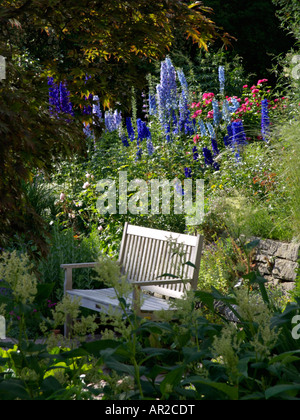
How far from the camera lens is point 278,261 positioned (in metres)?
4.38

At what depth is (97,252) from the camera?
5312 millimetres

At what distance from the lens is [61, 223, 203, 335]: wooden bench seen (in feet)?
12.7

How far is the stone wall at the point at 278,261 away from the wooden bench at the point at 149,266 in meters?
0.77

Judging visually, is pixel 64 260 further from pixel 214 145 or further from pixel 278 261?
pixel 214 145

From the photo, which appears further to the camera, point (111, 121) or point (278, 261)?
point (111, 121)

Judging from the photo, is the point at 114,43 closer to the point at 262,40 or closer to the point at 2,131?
the point at 2,131

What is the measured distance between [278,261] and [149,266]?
1088 mm

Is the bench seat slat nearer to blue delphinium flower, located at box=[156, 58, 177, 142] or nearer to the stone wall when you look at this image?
the stone wall

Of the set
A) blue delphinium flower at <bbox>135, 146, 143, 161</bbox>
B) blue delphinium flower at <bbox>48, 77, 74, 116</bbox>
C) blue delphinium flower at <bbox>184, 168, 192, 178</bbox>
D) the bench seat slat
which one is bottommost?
the bench seat slat

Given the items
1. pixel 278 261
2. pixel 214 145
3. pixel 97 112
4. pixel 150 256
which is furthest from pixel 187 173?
pixel 97 112

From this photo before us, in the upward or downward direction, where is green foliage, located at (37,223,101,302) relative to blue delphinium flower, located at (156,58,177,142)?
downward

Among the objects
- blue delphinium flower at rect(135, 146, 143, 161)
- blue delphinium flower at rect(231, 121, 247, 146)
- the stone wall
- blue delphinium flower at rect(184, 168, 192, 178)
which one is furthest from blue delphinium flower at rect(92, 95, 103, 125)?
the stone wall

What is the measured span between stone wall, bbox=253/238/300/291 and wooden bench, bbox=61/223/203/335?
774 mm
